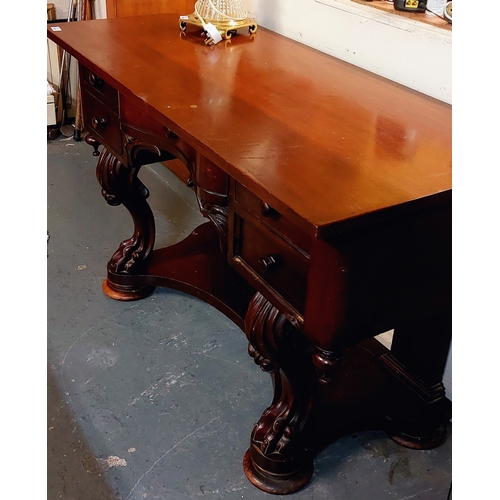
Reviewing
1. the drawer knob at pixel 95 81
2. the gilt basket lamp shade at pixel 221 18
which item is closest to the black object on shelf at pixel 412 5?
the gilt basket lamp shade at pixel 221 18

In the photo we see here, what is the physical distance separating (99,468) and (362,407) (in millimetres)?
688

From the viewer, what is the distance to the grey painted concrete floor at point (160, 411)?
1514mm

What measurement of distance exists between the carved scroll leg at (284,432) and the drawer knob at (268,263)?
235 mm

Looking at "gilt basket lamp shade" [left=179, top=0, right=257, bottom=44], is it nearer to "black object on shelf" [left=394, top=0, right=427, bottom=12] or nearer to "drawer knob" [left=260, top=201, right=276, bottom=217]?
"black object on shelf" [left=394, top=0, right=427, bottom=12]

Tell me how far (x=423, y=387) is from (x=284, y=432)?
428 mm

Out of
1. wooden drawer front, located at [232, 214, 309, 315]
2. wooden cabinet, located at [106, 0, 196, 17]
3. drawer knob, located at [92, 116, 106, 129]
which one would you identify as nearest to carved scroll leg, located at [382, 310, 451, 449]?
wooden drawer front, located at [232, 214, 309, 315]

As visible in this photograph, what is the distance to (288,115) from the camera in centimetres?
130

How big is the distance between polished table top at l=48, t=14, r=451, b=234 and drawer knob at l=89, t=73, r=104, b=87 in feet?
0.33

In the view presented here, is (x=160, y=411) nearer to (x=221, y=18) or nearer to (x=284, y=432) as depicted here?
(x=284, y=432)

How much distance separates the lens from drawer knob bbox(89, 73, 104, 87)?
1.76 metres

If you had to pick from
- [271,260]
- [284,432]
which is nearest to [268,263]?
[271,260]
